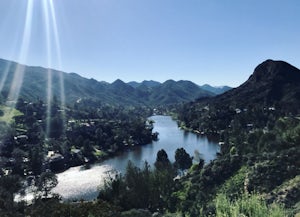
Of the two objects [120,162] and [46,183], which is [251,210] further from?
[120,162]

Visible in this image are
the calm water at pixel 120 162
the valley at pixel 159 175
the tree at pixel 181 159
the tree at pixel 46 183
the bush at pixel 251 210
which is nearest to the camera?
the bush at pixel 251 210

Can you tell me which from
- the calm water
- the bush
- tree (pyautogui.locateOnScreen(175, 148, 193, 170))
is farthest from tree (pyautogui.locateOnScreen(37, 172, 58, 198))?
the bush

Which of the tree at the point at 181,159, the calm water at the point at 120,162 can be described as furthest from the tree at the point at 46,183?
the tree at the point at 181,159

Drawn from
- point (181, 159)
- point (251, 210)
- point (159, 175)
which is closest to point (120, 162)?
point (181, 159)

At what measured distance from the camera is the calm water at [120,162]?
94438 mm

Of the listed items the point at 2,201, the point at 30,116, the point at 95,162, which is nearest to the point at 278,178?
the point at 2,201

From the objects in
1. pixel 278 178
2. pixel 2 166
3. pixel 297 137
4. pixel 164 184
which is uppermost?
pixel 297 137

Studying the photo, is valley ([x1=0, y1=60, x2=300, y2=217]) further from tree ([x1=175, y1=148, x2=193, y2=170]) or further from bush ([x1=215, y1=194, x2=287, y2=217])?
tree ([x1=175, y1=148, x2=193, y2=170])

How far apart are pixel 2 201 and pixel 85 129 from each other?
11834cm

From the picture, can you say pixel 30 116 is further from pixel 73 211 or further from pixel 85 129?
pixel 73 211

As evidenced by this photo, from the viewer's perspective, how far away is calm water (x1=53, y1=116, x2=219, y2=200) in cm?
9444

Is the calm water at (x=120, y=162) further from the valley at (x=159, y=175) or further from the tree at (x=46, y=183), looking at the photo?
the tree at (x=46, y=183)

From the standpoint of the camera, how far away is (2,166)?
11700cm

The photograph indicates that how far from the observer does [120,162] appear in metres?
130
